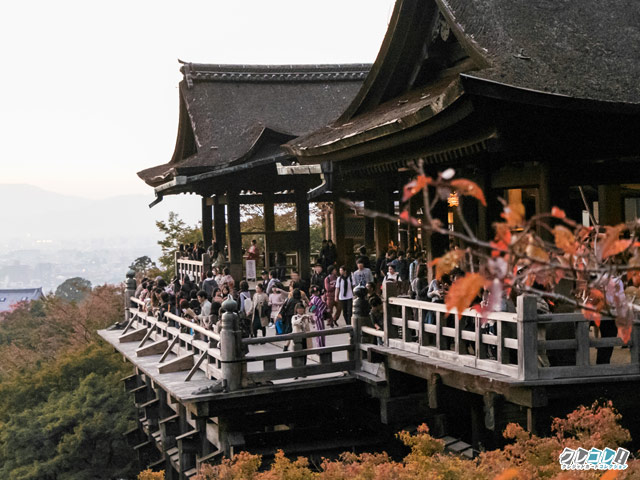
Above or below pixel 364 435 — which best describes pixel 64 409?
below

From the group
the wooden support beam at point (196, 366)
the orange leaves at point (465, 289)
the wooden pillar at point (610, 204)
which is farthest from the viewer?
the wooden support beam at point (196, 366)

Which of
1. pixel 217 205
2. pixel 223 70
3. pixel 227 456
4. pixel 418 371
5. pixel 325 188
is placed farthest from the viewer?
pixel 223 70

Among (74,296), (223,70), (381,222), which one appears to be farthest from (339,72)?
(74,296)

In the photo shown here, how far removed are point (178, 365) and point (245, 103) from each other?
44.9ft

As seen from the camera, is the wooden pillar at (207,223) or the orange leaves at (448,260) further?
the wooden pillar at (207,223)

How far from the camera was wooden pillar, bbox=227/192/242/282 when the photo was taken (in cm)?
2428

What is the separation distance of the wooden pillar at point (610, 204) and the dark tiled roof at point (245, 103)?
13505 millimetres

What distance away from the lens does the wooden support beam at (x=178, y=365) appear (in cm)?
1611

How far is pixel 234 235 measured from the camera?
24.3 metres

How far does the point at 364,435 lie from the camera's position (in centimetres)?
1471

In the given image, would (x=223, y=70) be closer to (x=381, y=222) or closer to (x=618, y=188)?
(x=381, y=222)

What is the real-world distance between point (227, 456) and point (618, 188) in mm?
Answer: 7190

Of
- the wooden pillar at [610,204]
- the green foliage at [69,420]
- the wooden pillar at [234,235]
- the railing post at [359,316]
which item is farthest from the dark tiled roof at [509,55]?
the green foliage at [69,420]

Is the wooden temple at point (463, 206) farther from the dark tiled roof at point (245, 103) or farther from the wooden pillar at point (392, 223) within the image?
the dark tiled roof at point (245, 103)
